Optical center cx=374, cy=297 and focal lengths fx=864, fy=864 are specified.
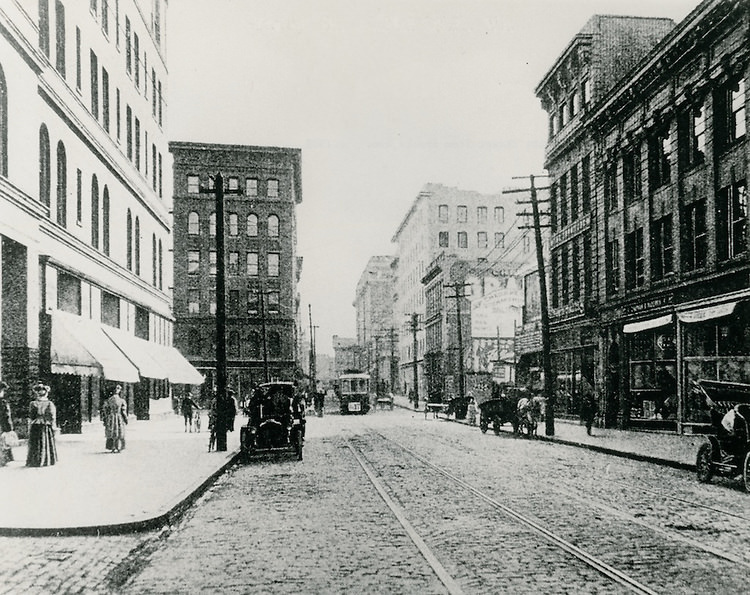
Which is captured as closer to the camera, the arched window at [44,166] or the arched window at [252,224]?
the arched window at [44,166]

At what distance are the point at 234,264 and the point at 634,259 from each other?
52.9 meters

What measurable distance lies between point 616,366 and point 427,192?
62.7 m

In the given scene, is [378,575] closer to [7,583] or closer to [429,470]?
[7,583]

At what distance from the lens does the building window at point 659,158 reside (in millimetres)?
27969

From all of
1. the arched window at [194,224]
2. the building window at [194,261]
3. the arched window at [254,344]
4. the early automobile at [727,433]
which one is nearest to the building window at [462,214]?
the arched window at [254,344]

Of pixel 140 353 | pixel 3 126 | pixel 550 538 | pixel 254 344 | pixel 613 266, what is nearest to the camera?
pixel 550 538

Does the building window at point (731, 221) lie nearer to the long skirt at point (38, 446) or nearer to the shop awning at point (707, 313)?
the shop awning at point (707, 313)

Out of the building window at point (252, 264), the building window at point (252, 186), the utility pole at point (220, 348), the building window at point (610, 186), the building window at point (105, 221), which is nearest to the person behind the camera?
the utility pole at point (220, 348)

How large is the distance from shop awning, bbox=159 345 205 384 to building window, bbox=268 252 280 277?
36826 millimetres

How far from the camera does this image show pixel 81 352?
23.6 metres

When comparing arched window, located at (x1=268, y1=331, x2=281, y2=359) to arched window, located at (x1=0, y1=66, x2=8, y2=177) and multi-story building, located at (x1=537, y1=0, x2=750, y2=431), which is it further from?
arched window, located at (x1=0, y1=66, x2=8, y2=177)

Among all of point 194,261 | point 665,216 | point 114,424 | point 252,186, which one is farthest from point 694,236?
point 252,186

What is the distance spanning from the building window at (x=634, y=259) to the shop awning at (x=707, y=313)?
4784 millimetres

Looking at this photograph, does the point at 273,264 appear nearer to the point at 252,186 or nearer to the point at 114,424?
the point at 252,186
